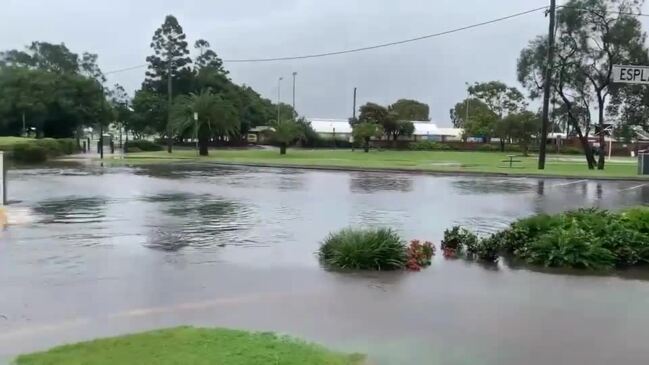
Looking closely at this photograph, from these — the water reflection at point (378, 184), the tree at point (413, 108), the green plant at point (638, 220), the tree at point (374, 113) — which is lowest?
the water reflection at point (378, 184)

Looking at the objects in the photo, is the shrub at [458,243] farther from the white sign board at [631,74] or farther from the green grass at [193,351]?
the green grass at [193,351]

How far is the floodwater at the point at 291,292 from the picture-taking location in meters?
5.84

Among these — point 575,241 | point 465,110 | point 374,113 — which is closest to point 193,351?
point 575,241

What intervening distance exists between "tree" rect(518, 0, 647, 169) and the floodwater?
2531 centimetres

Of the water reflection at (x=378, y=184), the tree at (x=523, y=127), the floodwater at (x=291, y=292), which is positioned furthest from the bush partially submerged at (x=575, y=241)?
the tree at (x=523, y=127)

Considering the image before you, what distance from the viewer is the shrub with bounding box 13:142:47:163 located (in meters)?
41.0

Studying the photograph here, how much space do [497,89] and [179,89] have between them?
5554cm

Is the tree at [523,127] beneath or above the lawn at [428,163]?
above

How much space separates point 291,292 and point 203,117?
1842 inches

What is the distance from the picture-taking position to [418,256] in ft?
30.1

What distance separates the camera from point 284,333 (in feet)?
19.5

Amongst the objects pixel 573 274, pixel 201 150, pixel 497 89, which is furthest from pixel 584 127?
pixel 497 89

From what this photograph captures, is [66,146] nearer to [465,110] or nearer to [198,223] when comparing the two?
[198,223]

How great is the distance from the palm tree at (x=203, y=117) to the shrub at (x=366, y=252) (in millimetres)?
44197
